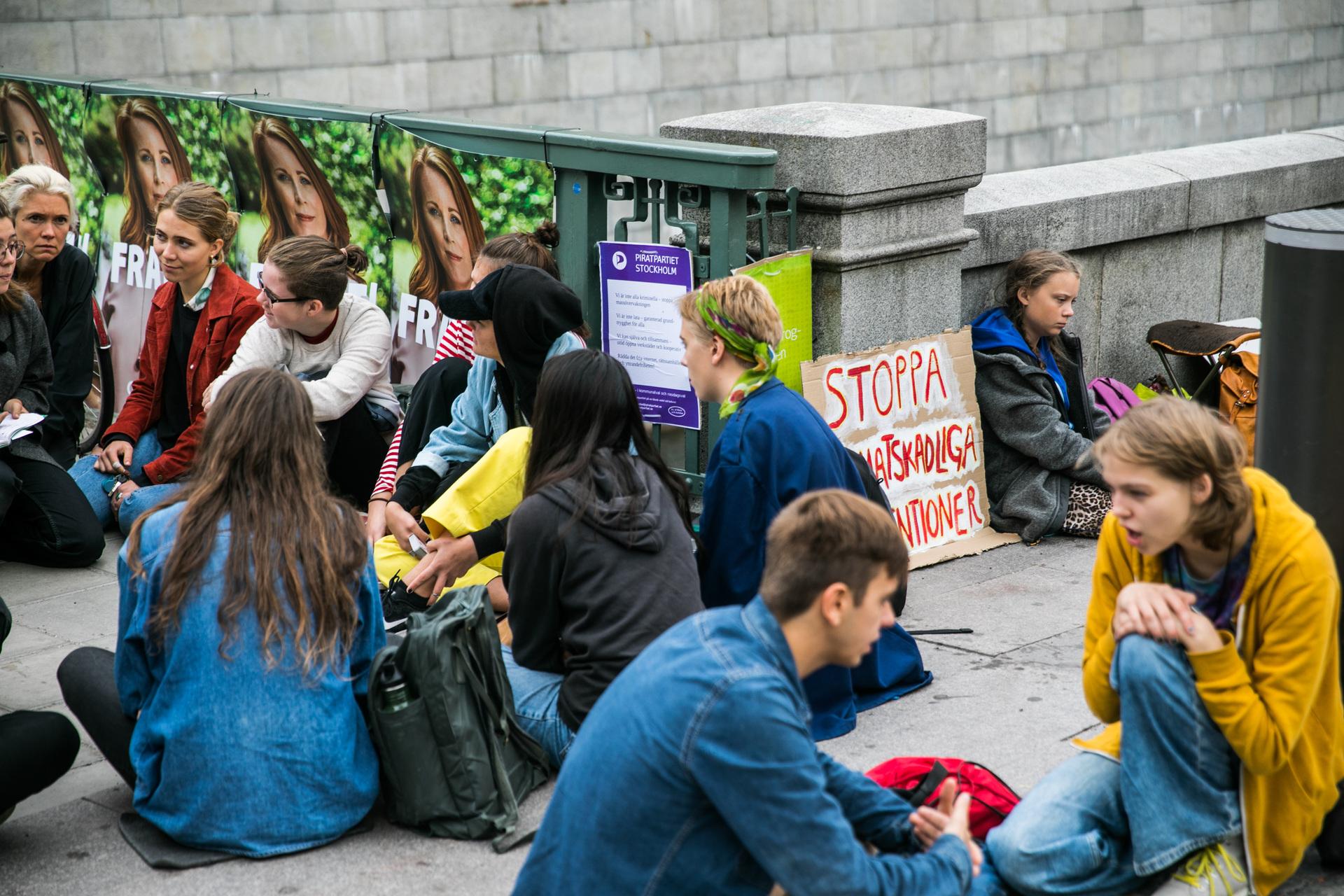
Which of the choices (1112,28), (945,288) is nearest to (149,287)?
(945,288)

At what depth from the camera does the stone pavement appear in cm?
364

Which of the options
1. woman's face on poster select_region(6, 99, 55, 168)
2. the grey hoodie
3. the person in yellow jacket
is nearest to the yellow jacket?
the person in yellow jacket

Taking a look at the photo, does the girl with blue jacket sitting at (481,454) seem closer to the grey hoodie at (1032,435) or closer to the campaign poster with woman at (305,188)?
the campaign poster with woman at (305,188)

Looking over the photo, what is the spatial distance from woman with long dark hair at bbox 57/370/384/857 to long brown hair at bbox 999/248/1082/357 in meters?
3.41

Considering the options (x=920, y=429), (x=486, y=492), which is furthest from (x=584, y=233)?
(x=920, y=429)

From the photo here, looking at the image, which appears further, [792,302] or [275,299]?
[275,299]

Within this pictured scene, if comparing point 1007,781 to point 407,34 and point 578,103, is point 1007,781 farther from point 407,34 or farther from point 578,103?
point 578,103

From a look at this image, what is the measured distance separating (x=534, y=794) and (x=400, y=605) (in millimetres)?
1302

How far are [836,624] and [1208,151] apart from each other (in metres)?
6.41

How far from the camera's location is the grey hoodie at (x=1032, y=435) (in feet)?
20.2

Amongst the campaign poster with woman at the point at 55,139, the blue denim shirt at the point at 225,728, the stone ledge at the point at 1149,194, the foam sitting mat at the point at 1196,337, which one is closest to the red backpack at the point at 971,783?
the blue denim shirt at the point at 225,728

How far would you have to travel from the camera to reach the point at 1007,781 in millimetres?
4031

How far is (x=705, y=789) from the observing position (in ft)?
8.25

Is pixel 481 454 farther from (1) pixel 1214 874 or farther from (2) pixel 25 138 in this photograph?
(2) pixel 25 138
